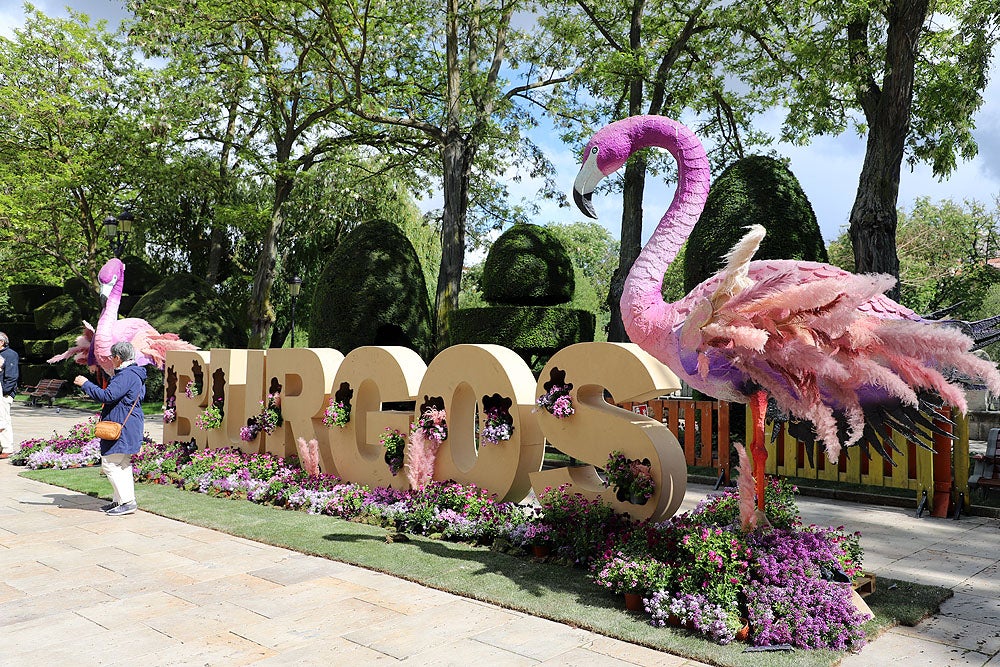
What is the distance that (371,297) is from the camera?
54.6 ft

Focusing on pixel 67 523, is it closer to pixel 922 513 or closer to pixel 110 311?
pixel 110 311

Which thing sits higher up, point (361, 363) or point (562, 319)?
point (562, 319)

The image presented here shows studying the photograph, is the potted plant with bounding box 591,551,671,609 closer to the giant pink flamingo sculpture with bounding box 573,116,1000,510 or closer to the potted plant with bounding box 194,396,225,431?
the giant pink flamingo sculpture with bounding box 573,116,1000,510

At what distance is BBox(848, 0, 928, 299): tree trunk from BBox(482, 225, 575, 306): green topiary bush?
5559 mm

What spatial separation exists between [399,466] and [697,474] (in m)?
5.27

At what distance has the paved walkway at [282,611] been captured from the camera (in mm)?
4434

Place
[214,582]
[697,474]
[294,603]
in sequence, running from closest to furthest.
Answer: [294,603] < [214,582] < [697,474]

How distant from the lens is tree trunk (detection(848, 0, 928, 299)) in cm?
1151

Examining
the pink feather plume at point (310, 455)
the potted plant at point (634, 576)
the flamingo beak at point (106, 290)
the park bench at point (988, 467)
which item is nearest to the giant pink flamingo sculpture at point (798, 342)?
the potted plant at point (634, 576)

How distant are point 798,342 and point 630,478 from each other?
7.11ft

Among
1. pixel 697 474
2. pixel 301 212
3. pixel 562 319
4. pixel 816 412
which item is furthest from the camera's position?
pixel 301 212

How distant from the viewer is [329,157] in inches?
916

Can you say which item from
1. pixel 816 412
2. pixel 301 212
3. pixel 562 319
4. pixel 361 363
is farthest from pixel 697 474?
pixel 301 212

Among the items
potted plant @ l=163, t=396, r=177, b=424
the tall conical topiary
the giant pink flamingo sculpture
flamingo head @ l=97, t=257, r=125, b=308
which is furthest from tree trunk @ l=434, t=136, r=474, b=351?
the giant pink flamingo sculpture
